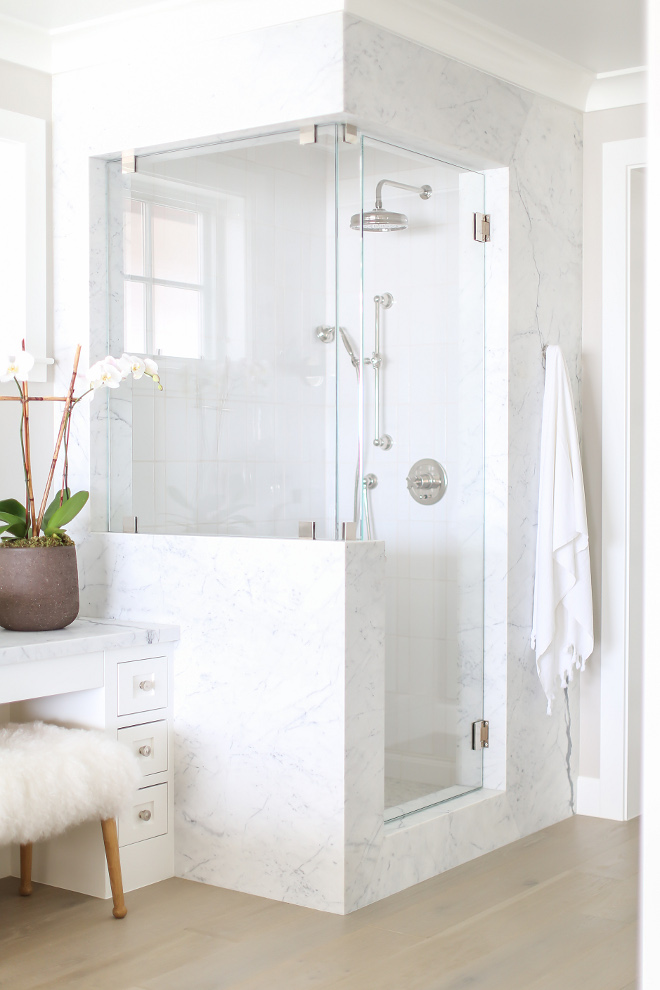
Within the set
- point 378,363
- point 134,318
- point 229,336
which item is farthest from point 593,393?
point 134,318

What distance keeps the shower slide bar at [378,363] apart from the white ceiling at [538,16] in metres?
0.82

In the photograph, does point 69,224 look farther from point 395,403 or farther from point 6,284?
point 395,403

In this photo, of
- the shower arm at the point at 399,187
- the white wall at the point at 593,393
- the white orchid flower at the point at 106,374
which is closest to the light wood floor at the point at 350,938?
the white wall at the point at 593,393

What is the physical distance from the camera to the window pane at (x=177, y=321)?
10.6 ft

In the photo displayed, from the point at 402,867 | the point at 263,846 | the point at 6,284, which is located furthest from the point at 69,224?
the point at 402,867

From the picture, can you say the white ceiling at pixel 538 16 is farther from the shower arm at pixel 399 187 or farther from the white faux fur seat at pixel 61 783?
the white faux fur seat at pixel 61 783

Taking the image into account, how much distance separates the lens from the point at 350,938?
8.80ft

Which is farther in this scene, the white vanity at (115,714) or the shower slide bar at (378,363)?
the shower slide bar at (378,363)

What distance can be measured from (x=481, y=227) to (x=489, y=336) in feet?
1.11

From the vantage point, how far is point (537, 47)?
11.3 ft

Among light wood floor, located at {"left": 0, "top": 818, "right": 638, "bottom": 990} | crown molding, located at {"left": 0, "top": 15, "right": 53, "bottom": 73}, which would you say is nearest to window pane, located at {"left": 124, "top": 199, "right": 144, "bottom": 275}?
crown molding, located at {"left": 0, "top": 15, "right": 53, "bottom": 73}

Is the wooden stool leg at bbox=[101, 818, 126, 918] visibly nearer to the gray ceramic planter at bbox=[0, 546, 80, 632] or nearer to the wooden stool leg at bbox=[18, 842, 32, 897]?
the wooden stool leg at bbox=[18, 842, 32, 897]

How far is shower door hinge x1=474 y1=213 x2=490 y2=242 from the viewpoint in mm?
3434

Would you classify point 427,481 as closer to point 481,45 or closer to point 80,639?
point 80,639
